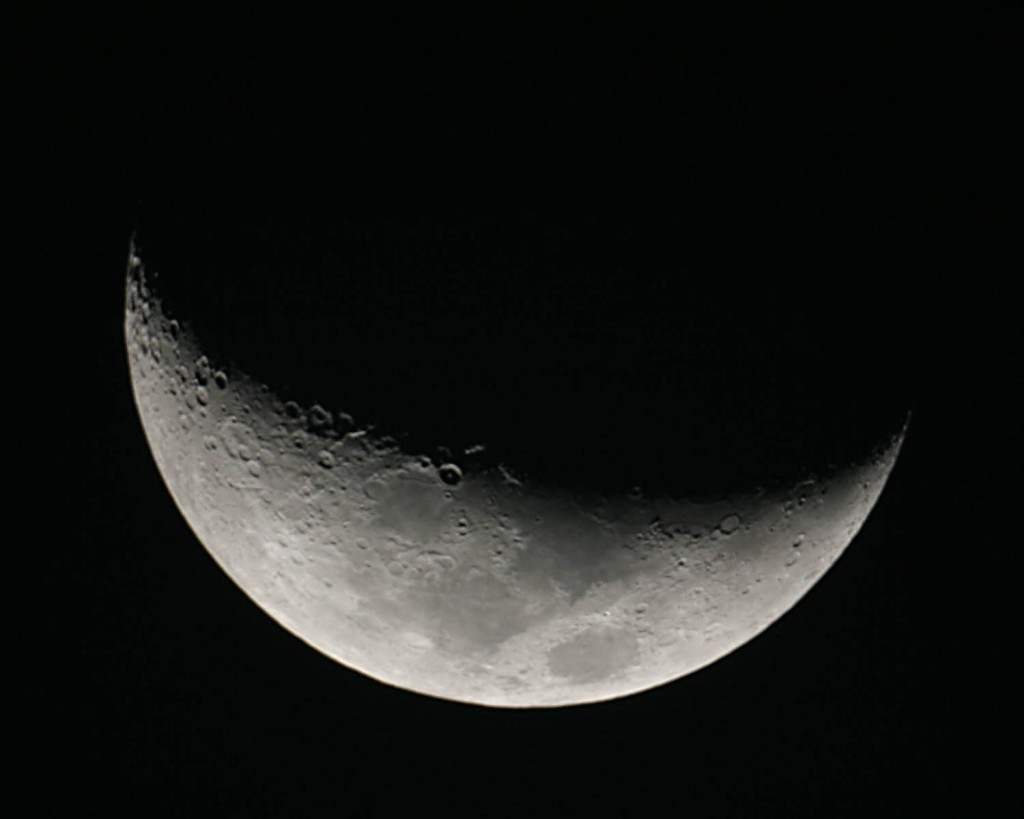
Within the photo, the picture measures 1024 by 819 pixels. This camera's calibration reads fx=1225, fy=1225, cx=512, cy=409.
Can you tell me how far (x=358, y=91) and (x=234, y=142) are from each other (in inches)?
7.7

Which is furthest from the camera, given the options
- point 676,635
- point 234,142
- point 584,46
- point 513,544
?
point 676,635

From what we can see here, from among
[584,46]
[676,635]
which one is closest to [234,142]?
[584,46]

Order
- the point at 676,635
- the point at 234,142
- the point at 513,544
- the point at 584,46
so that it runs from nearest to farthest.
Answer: the point at 584,46 < the point at 234,142 < the point at 513,544 < the point at 676,635

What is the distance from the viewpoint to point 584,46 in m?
1.52

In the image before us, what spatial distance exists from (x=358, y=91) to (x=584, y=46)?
0.95 feet

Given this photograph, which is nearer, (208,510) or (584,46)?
(584,46)

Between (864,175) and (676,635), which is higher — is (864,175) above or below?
above

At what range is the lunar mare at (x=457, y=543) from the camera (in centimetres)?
169

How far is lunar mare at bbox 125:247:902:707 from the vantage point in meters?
1.69

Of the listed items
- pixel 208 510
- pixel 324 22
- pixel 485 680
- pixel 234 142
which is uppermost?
pixel 324 22

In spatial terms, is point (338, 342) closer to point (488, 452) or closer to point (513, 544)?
point (488, 452)

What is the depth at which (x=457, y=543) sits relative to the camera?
1.73 m

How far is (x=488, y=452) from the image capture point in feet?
5.31

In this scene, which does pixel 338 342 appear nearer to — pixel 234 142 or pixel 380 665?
pixel 234 142
